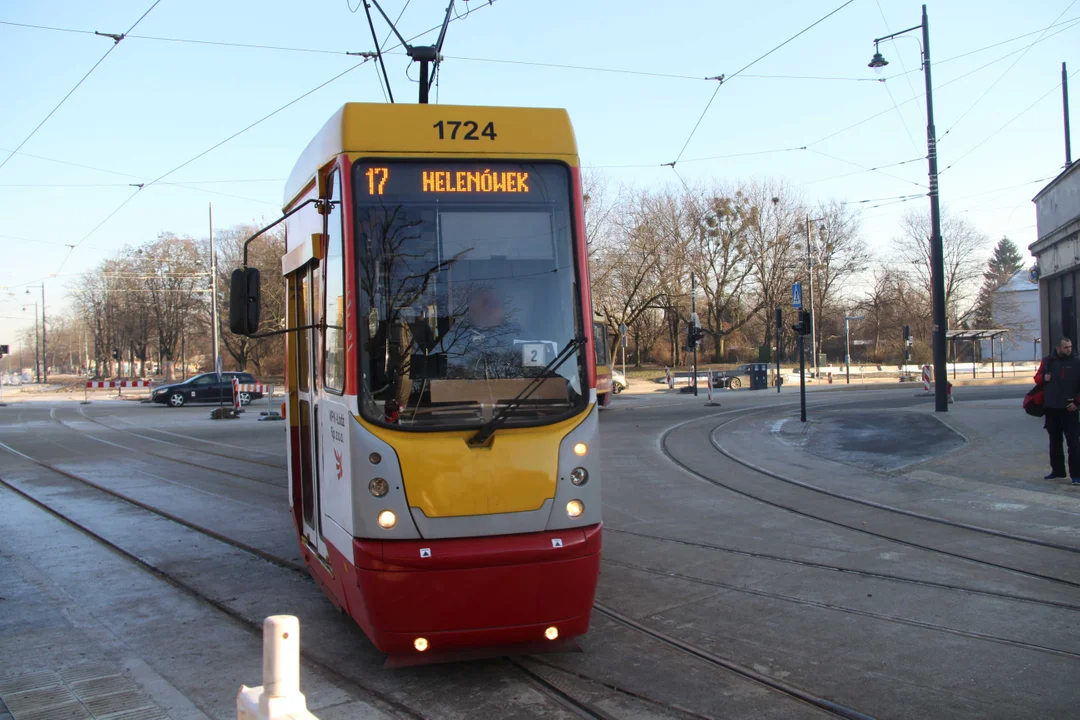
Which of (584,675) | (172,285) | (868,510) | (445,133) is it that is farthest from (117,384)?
(584,675)

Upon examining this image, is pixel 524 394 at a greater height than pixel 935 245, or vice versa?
pixel 935 245

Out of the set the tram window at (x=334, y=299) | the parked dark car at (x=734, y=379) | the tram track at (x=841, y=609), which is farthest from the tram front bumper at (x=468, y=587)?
the parked dark car at (x=734, y=379)

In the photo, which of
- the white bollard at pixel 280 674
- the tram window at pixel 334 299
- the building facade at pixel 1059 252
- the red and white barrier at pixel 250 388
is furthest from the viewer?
the red and white barrier at pixel 250 388

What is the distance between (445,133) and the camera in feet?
16.2

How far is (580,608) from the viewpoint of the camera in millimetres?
4664

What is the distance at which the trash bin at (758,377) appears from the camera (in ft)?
133

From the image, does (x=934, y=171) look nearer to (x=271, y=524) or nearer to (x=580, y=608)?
(x=271, y=524)

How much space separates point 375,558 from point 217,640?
1.98 m

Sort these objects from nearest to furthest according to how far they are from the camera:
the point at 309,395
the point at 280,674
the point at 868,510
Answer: the point at 280,674, the point at 309,395, the point at 868,510

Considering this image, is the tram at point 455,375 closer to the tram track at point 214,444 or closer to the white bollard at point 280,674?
the white bollard at point 280,674

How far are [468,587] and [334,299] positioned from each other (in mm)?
1814

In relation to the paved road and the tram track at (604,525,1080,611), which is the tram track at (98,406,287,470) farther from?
the tram track at (604,525,1080,611)

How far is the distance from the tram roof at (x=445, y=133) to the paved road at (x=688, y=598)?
2992 millimetres

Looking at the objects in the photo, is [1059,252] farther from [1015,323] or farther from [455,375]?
[1015,323]
